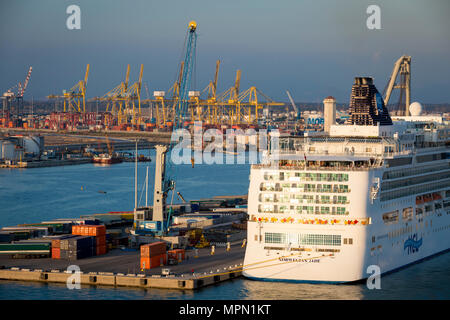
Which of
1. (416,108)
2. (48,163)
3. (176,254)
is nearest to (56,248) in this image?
(176,254)

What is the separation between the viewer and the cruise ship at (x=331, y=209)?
27.5m

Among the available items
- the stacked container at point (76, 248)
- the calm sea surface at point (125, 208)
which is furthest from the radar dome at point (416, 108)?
the stacked container at point (76, 248)

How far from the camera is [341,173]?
27766mm

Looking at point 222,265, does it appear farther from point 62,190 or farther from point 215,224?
point 62,190

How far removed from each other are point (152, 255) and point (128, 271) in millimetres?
1164

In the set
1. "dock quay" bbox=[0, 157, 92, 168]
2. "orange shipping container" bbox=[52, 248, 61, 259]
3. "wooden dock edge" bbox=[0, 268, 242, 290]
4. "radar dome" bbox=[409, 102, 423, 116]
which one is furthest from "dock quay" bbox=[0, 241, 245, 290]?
"dock quay" bbox=[0, 157, 92, 168]

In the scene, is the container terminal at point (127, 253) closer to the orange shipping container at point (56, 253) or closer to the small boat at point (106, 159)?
the orange shipping container at point (56, 253)

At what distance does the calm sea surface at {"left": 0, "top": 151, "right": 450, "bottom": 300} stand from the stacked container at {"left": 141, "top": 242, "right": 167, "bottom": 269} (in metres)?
2.46

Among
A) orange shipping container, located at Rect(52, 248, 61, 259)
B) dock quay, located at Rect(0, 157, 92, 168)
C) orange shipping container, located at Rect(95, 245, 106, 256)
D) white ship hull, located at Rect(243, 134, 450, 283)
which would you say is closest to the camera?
white ship hull, located at Rect(243, 134, 450, 283)

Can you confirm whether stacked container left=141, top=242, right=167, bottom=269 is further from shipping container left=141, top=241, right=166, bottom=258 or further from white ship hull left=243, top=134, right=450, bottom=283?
white ship hull left=243, top=134, right=450, bottom=283

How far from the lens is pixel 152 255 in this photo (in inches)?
1219

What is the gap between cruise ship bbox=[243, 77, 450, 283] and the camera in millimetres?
27453

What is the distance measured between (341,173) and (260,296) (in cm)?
460

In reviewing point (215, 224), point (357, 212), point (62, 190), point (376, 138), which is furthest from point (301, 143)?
point (62, 190)
